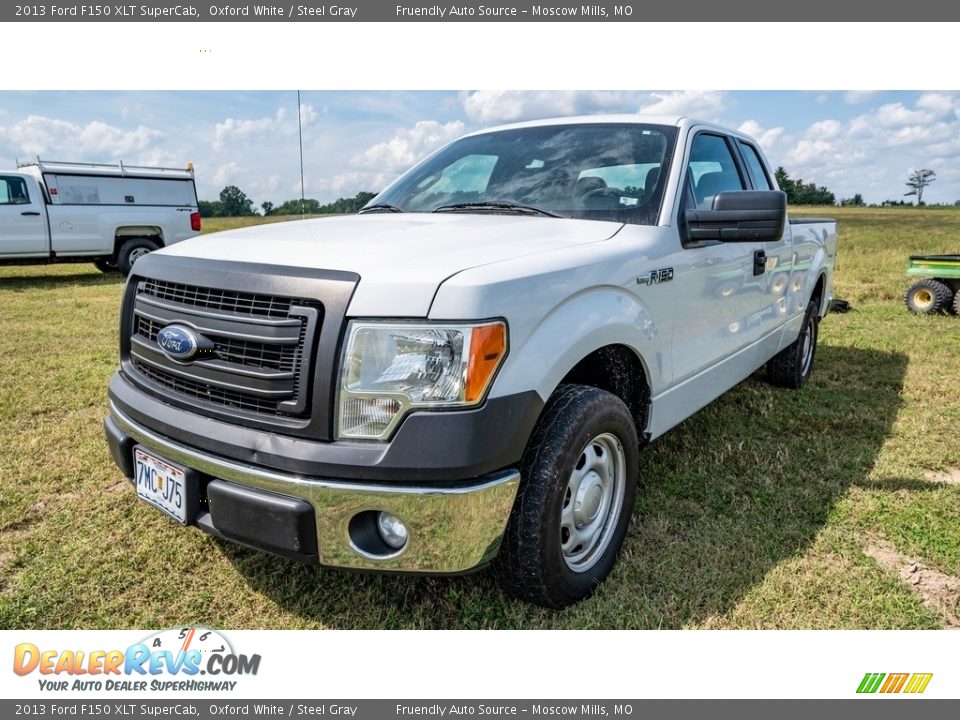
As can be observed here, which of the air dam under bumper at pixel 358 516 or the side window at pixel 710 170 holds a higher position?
the side window at pixel 710 170

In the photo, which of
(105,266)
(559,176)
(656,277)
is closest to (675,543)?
(656,277)

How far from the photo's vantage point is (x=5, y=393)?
4.90 m

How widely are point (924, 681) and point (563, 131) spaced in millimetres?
2672

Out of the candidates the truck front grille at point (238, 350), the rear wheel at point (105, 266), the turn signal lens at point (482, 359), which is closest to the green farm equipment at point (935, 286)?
the turn signal lens at point (482, 359)

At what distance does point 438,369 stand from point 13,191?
13567 millimetres

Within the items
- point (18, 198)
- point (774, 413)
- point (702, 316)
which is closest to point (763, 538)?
point (702, 316)

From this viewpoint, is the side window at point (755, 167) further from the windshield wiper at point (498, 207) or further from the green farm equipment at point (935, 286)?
the green farm equipment at point (935, 286)

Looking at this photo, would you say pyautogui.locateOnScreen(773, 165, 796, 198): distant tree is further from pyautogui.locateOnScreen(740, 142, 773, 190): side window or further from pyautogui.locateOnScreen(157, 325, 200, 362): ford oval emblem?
pyautogui.locateOnScreen(157, 325, 200, 362): ford oval emblem

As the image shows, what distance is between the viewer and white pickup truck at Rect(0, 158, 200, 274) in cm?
1210

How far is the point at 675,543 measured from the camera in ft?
9.22

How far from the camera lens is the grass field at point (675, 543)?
237 centimetres

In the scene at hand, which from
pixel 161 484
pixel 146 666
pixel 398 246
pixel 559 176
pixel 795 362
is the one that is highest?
pixel 559 176

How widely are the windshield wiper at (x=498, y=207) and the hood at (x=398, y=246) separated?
2.7 inches

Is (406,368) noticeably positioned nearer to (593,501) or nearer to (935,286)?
(593,501)
